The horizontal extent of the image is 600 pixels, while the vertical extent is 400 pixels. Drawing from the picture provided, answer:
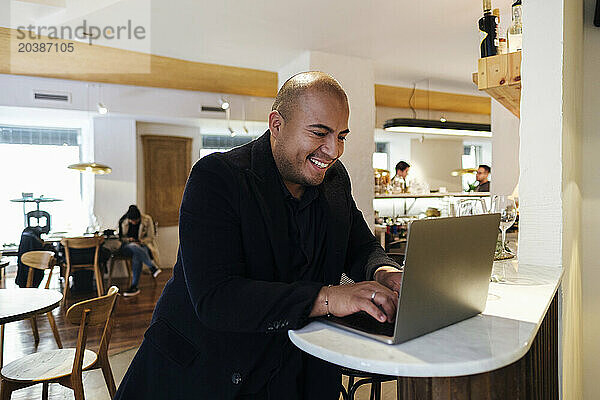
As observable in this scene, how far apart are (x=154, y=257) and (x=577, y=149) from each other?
622 centimetres

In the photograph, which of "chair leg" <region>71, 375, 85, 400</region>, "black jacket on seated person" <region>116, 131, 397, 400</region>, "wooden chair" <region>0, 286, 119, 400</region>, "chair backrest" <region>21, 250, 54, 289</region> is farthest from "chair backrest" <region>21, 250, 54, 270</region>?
"black jacket on seated person" <region>116, 131, 397, 400</region>

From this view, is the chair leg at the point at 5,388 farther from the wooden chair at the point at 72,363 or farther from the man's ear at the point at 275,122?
the man's ear at the point at 275,122

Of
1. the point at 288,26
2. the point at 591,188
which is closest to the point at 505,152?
the point at 591,188

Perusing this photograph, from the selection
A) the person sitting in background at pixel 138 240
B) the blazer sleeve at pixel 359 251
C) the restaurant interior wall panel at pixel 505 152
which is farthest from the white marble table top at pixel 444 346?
the person sitting in background at pixel 138 240

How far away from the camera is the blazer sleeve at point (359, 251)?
4.76ft

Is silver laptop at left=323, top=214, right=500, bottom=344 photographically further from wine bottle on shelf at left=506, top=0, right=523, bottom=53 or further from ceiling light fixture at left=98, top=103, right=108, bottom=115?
ceiling light fixture at left=98, top=103, right=108, bottom=115

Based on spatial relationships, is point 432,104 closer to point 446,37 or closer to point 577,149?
point 446,37

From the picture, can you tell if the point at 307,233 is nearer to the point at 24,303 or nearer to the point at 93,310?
the point at 93,310

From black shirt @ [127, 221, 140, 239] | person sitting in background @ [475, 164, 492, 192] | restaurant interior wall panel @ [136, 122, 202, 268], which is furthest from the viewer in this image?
person sitting in background @ [475, 164, 492, 192]

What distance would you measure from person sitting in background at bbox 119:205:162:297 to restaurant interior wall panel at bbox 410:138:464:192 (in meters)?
5.53

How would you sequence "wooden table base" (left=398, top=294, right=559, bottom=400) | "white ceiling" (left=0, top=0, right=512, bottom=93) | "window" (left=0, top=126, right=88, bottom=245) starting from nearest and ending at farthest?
"wooden table base" (left=398, top=294, right=559, bottom=400), "white ceiling" (left=0, top=0, right=512, bottom=93), "window" (left=0, top=126, right=88, bottom=245)

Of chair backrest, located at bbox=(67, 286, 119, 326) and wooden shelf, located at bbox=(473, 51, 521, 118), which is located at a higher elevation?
wooden shelf, located at bbox=(473, 51, 521, 118)

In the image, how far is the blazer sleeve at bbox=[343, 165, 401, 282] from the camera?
145 cm

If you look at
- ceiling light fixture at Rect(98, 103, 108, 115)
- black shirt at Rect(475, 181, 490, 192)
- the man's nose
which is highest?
ceiling light fixture at Rect(98, 103, 108, 115)
